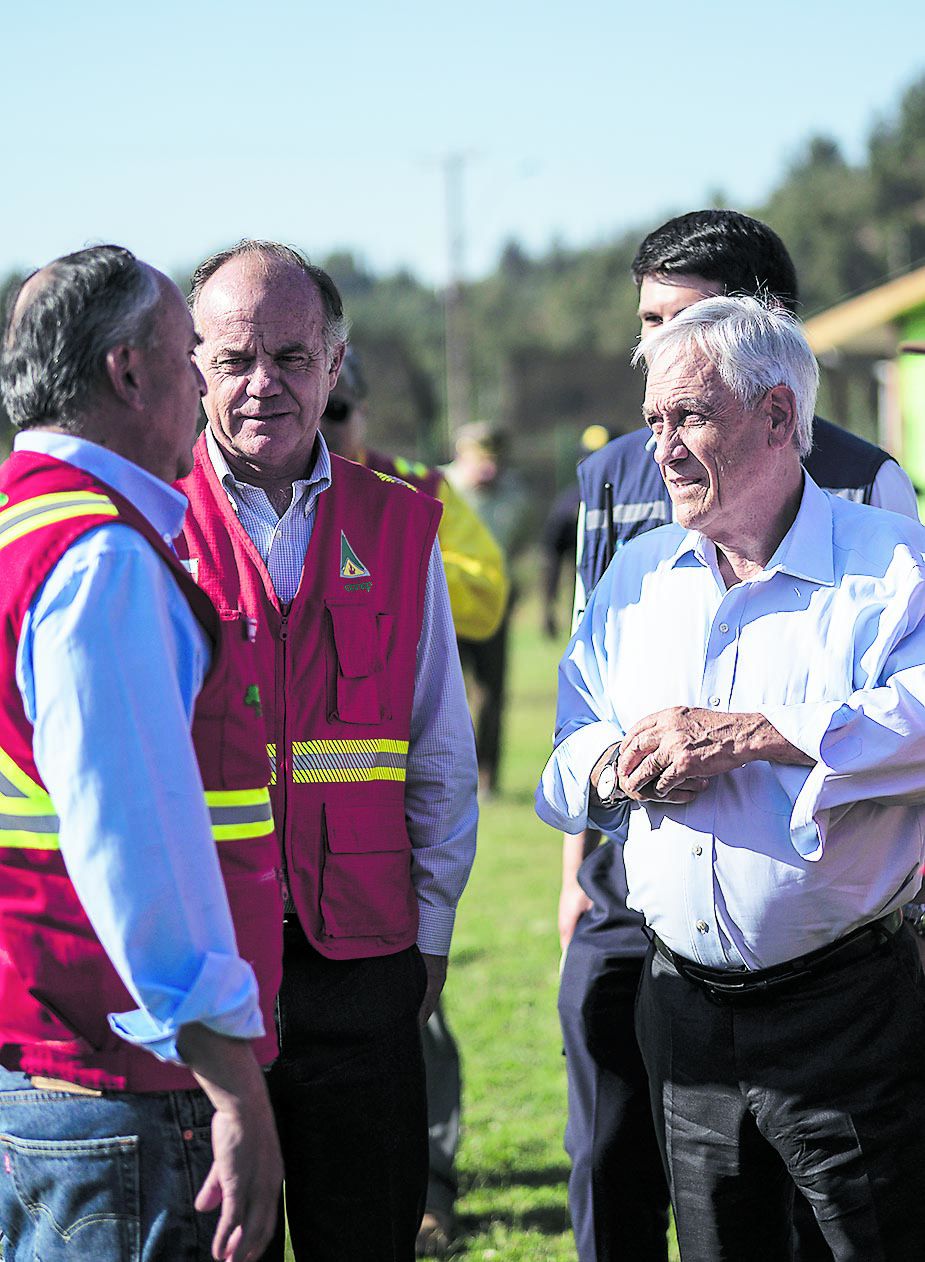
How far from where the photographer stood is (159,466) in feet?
6.86

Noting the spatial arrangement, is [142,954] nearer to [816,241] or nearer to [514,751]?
[514,751]

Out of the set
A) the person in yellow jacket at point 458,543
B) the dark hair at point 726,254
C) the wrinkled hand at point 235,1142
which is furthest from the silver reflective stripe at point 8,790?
the person in yellow jacket at point 458,543

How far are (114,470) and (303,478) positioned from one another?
1.03m

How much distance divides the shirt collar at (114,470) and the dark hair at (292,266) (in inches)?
41.5

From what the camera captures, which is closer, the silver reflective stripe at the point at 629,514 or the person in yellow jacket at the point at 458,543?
the silver reflective stripe at the point at 629,514

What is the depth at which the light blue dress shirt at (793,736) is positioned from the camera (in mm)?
2508

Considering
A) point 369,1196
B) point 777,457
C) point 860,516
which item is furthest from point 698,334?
point 369,1196

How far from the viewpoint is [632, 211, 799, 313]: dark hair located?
3312mm

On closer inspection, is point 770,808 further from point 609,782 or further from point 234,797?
point 234,797

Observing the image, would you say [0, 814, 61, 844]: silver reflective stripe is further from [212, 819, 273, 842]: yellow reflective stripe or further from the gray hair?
the gray hair

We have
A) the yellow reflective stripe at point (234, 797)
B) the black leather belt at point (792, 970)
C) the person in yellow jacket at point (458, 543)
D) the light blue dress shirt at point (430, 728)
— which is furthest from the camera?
the person in yellow jacket at point (458, 543)

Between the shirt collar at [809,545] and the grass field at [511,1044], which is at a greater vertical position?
the shirt collar at [809,545]

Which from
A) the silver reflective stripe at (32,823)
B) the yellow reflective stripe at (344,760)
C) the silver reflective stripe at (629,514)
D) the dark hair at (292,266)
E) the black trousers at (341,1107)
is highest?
the dark hair at (292,266)

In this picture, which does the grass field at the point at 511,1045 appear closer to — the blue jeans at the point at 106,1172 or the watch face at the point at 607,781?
the blue jeans at the point at 106,1172
